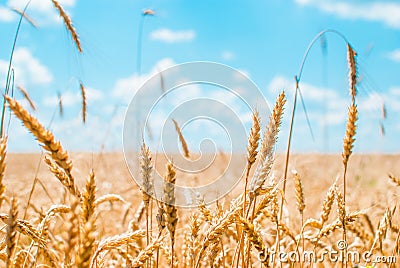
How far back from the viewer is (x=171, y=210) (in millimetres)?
1683

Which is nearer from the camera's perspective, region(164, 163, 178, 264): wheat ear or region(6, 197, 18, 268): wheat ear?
region(6, 197, 18, 268): wheat ear

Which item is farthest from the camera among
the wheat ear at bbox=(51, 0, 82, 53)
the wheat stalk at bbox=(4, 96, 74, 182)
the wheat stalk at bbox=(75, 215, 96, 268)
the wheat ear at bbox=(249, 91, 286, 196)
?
the wheat ear at bbox=(51, 0, 82, 53)

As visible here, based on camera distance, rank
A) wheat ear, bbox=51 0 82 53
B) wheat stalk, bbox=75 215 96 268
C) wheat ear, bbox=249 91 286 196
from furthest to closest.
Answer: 1. wheat ear, bbox=51 0 82 53
2. wheat ear, bbox=249 91 286 196
3. wheat stalk, bbox=75 215 96 268

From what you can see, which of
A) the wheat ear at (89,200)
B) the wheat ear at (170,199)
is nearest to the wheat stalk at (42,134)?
the wheat ear at (89,200)

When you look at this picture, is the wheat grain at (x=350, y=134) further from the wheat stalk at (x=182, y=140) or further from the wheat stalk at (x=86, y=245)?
the wheat stalk at (x=86, y=245)

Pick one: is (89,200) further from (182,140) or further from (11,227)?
(182,140)

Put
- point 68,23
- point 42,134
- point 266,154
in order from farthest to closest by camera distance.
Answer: point 68,23 → point 266,154 → point 42,134

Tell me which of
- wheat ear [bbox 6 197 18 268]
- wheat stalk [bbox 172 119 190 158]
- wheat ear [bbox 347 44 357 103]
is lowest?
wheat ear [bbox 6 197 18 268]

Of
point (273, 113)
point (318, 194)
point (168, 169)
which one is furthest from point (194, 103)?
point (318, 194)

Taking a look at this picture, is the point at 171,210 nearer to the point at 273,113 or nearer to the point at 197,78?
the point at 273,113

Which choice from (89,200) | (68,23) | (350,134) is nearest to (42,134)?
(89,200)

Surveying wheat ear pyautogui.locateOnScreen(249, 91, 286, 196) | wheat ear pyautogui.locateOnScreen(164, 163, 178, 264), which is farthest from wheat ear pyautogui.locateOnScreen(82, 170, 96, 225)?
wheat ear pyautogui.locateOnScreen(249, 91, 286, 196)

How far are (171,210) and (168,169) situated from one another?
162 mm

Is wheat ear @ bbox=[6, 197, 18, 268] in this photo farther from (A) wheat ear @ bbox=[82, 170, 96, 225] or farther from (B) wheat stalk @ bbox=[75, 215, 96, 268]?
(B) wheat stalk @ bbox=[75, 215, 96, 268]
